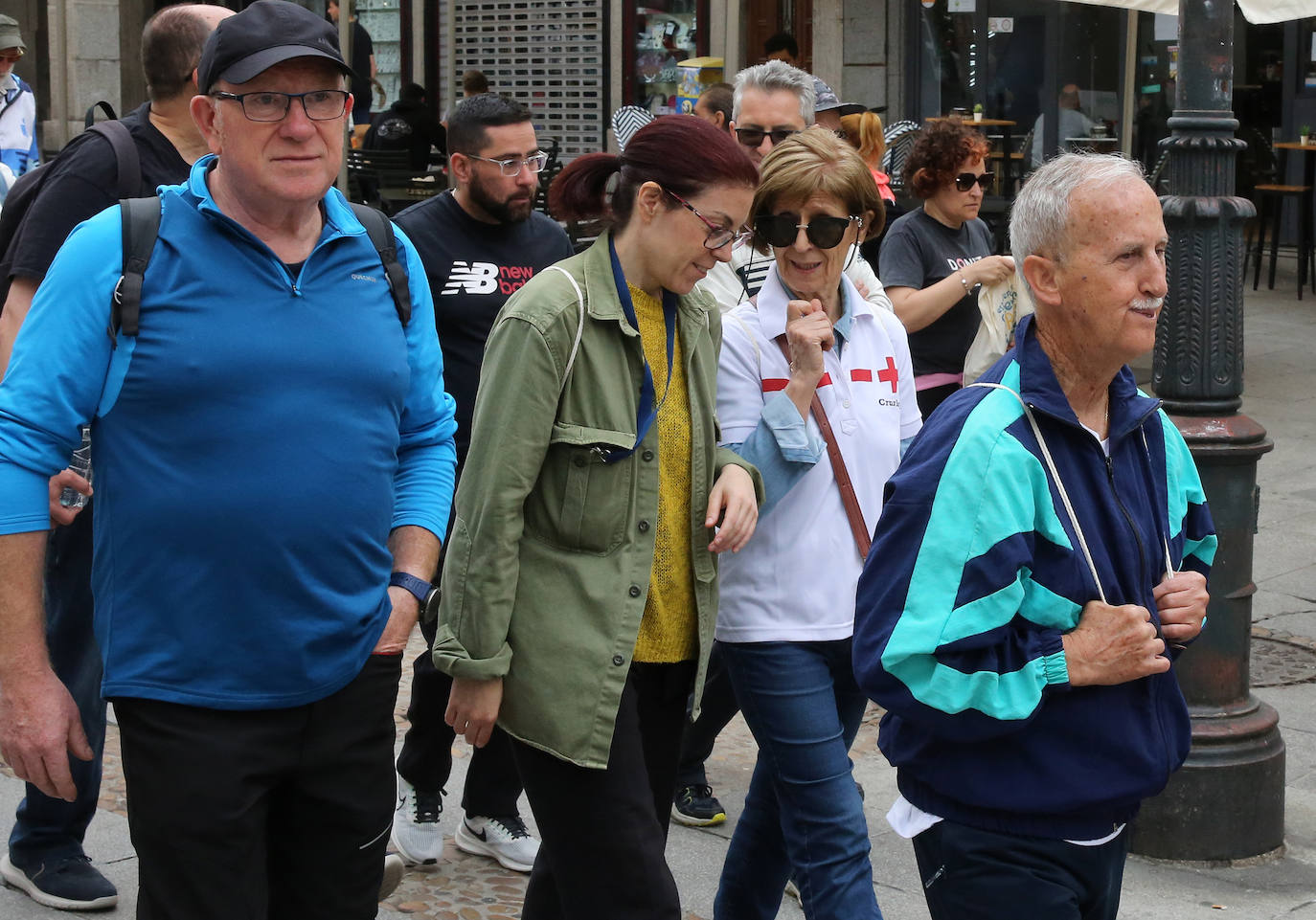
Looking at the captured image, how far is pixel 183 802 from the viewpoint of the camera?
276 cm

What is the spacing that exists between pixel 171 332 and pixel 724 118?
5.34 metres

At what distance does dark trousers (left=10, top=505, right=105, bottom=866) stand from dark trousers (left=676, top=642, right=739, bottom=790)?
1.50 m

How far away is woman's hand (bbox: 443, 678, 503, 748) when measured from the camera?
313 cm

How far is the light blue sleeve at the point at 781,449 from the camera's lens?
3533mm

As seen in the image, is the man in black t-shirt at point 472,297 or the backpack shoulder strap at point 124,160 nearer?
the backpack shoulder strap at point 124,160

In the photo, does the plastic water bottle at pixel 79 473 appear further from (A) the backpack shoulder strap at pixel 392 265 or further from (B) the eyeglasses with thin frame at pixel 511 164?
(B) the eyeglasses with thin frame at pixel 511 164

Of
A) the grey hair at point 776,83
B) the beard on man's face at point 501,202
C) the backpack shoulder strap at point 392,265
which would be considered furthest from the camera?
the grey hair at point 776,83

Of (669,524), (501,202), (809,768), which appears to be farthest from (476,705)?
(501,202)

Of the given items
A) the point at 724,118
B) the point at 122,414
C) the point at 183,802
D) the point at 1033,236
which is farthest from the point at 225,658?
the point at 724,118

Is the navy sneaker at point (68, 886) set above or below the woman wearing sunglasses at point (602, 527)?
below

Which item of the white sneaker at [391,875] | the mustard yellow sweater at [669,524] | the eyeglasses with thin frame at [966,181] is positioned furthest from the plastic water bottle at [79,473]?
the eyeglasses with thin frame at [966,181]

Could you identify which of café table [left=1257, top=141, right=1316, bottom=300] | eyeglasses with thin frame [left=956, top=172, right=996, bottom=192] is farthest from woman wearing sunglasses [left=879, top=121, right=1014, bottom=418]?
café table [left=1257, top=141, right=1316, bottom=300]

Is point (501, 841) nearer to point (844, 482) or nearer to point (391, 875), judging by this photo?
point (391, 875)

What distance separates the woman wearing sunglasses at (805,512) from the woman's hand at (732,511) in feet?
0.73
